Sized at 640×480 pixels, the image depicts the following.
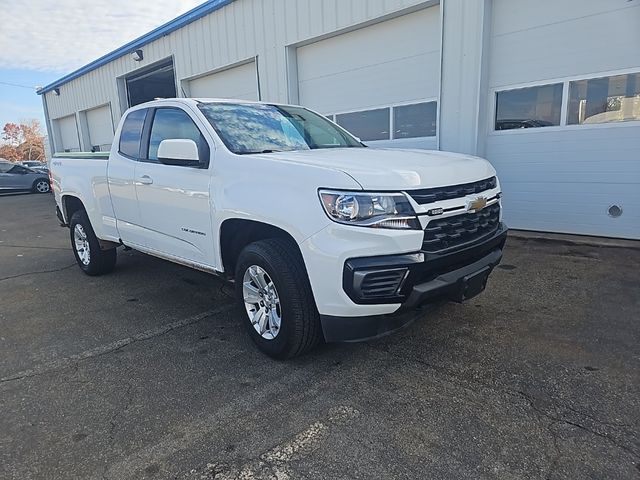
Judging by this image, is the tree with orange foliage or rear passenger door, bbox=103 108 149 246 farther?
the tree with orange foliage

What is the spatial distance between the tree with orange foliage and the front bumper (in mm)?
86437

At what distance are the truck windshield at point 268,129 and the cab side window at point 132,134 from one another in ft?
3.45

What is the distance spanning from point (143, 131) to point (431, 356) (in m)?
3.52

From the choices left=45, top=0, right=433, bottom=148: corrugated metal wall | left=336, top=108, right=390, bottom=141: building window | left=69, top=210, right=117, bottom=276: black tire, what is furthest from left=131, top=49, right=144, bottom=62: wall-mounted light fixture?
left=69, top=210, right=117, bottom=276: black tire

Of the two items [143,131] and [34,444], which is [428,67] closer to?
[143,131]

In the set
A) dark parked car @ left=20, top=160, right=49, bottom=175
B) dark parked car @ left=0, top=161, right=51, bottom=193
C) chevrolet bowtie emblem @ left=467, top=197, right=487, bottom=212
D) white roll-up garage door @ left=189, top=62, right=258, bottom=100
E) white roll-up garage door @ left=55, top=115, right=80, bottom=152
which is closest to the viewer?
chevrolet bowtie emblem @ left=467, top=197, right=487, bottom=212

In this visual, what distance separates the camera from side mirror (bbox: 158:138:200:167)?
3484mm

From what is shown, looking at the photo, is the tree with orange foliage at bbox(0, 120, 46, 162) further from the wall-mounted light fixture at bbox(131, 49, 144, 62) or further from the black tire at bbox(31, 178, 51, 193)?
the wall-mounted light fixture at bbox(131, 49, 144, 62)

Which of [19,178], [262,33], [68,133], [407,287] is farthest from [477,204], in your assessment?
[68,133]

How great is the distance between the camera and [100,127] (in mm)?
18703

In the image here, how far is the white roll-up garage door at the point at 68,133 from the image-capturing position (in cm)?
2073

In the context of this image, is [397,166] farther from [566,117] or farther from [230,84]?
[230,84]

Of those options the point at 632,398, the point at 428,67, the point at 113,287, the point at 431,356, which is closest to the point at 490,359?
the point at 431,356

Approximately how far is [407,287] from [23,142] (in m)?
93.2
